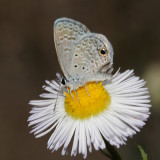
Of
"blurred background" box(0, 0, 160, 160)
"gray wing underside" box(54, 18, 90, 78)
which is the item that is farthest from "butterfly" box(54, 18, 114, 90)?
"blurred background" box(0, 0, 160, 160)

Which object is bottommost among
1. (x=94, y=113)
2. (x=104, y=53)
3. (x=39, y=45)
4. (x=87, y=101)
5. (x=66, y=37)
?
(x=94, y=113)

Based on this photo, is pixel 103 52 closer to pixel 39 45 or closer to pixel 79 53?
pixel 79 53

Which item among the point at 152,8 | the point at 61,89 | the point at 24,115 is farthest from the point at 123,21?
the point at 61,89

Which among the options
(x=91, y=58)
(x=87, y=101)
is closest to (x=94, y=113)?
(x=87, y=101)

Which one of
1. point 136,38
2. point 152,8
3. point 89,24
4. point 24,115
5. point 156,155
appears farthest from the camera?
point 89,24

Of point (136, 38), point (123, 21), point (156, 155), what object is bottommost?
point (156, 155)

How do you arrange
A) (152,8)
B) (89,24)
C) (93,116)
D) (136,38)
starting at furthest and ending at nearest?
(89,24), (152,8), (136,38), (93,116)

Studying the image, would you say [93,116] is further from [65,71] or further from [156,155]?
[156,155]

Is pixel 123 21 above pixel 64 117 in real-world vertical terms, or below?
above
